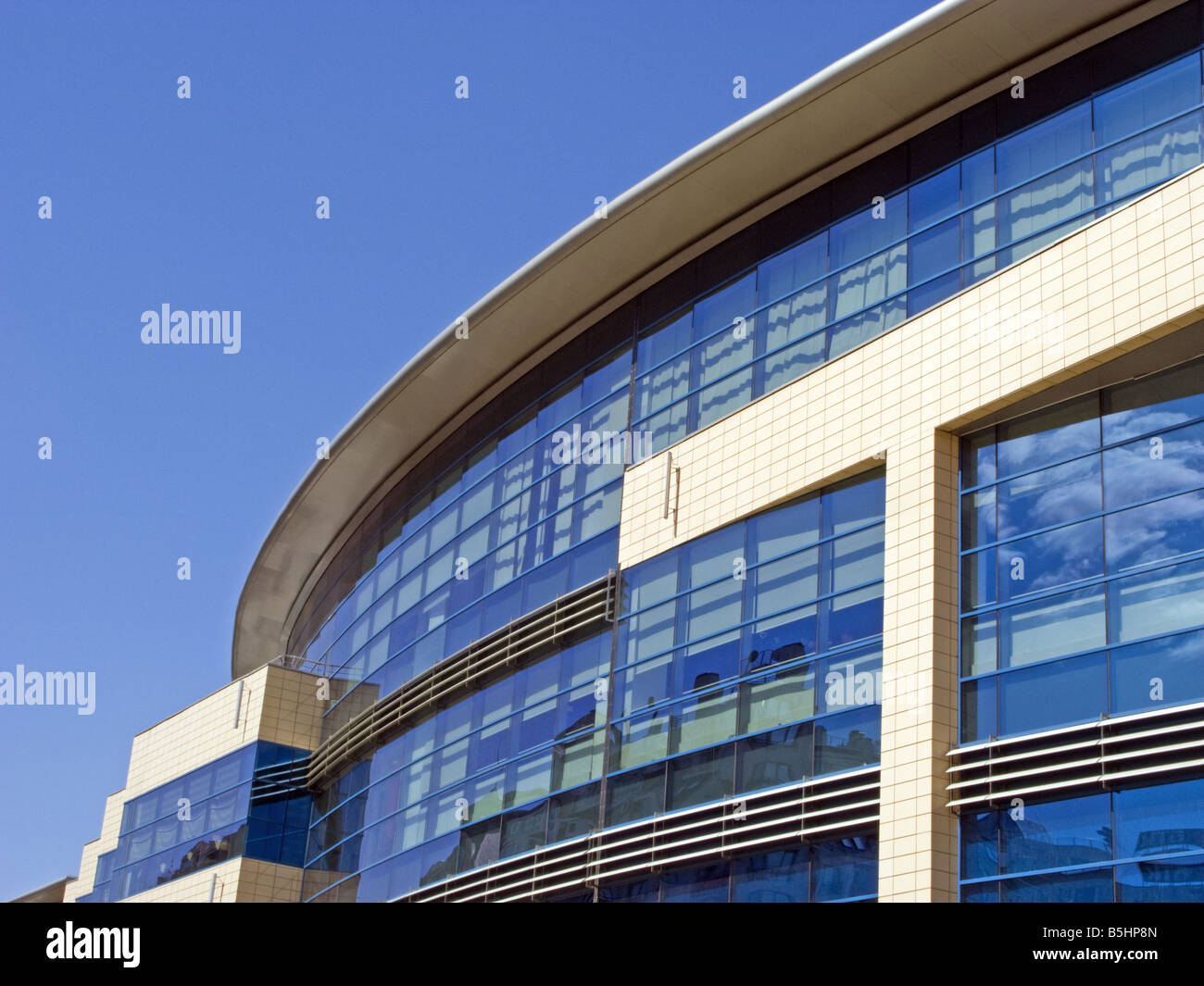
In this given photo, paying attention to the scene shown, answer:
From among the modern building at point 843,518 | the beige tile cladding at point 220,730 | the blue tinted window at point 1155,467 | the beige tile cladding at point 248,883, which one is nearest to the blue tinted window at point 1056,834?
the modern building at point 843,518

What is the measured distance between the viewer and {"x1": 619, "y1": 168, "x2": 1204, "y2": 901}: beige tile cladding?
16812mm

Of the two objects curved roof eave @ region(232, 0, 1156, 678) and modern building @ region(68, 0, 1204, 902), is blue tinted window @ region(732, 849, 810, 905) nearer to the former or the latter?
modern building @ region(68, 0, 1204, 902)

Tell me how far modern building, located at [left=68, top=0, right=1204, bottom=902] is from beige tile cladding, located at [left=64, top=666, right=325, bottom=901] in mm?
3216

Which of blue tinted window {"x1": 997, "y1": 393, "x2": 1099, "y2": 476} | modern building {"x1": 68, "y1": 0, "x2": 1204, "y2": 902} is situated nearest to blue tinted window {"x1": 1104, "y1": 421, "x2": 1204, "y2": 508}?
modern building {"x1": 68, "y1": 0, "x2": 1204, "y2": 902}

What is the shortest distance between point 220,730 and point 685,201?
18.5m

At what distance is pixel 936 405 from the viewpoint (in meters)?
19.0

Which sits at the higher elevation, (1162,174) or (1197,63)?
(1197,63)

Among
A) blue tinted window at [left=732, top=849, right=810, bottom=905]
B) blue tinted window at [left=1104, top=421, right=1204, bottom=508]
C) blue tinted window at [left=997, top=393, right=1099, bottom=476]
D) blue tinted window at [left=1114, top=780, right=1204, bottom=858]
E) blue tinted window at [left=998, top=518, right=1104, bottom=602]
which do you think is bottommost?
blue tinted window at [left=732, top=849, right=810, bottom=905]

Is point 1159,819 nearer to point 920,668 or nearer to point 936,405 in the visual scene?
point 920,668

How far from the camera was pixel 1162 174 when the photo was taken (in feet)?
58.7

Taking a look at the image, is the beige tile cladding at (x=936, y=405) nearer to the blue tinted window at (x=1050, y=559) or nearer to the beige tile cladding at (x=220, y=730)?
the blue tinted window at (x=1050, y=559)
